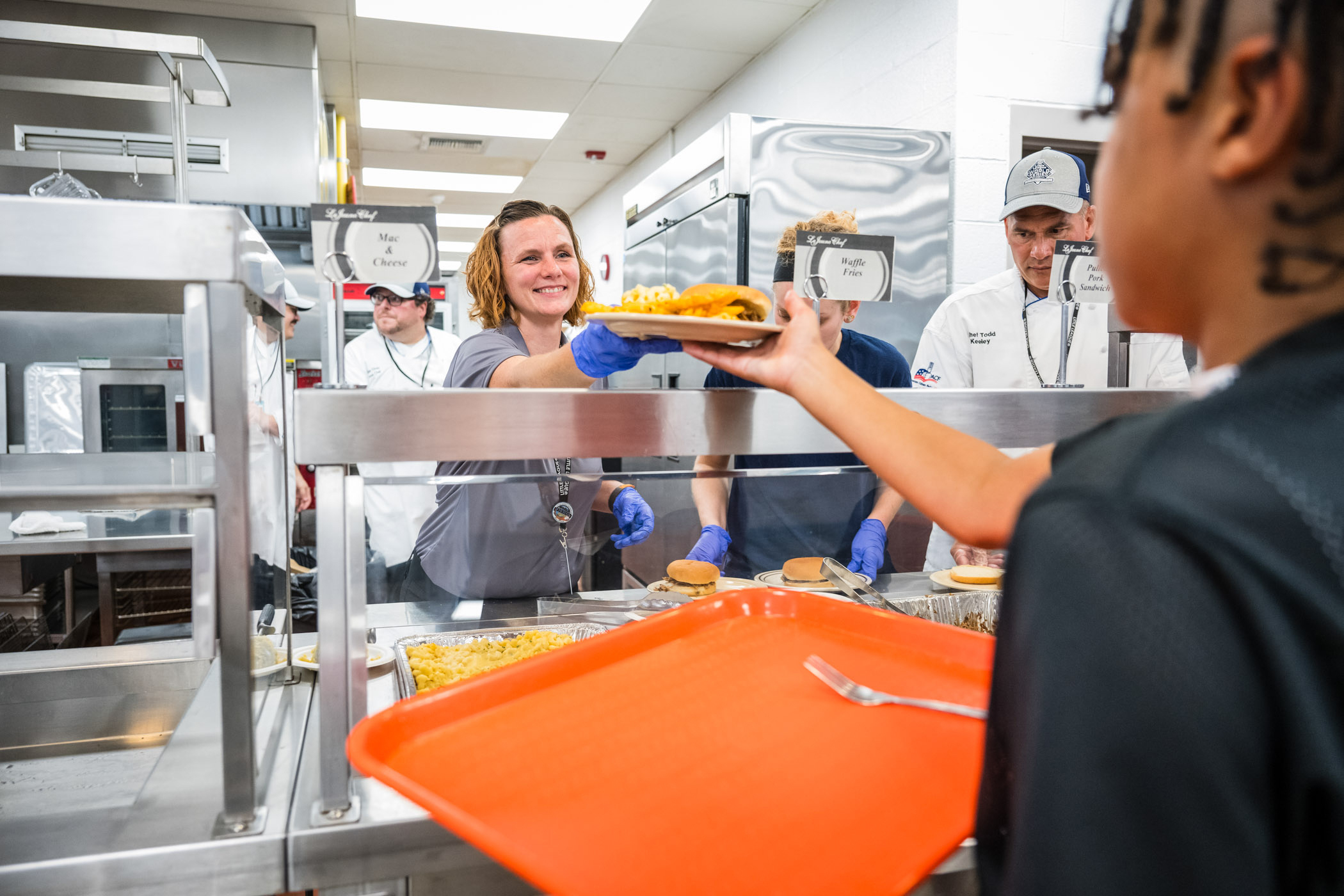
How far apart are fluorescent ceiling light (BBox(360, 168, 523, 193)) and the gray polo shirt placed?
6.28m

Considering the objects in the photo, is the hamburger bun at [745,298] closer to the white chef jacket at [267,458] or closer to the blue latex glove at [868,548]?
the white chef jacket at [267,458]

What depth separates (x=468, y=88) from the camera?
516cm

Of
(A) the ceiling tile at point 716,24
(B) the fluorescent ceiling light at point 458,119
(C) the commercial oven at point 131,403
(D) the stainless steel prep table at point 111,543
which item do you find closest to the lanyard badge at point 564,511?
(D) the stainless steel prep table at point 111,543

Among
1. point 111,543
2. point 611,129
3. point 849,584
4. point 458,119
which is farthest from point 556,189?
point 849,584

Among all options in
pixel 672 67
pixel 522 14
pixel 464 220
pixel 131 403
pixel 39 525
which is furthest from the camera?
pixel 464 220

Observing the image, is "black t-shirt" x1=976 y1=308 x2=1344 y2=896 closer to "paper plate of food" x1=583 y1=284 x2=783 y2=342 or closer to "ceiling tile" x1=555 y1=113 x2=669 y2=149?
"paper plate of food" x1=583 y1=284 x2=783 y2=342

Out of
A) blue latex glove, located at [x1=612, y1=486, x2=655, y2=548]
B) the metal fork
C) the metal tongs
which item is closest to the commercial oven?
blue latex glove, located at [x1=612, y1=486, x2=655, y2=548]

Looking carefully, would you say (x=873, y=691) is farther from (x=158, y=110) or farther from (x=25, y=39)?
(x=158, y=110)

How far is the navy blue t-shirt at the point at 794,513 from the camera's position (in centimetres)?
145

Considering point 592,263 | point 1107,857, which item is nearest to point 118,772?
point 1107,857

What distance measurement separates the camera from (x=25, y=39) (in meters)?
1.29

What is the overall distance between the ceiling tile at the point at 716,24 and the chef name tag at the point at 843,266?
331 centimetres

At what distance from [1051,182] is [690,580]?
1.72 meters

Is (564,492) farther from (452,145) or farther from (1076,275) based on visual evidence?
(452,145)
